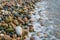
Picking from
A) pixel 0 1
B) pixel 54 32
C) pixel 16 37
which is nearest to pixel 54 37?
pixel 54 32

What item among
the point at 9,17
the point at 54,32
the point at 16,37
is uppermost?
the point at 9,17

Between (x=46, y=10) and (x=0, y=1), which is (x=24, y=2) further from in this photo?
(x=0, y=1)

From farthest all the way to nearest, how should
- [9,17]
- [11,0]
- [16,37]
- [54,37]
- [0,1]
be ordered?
1. [11,0]
2. [0,1]
3. [9,17]
4. [54,37]
5. [16,37]

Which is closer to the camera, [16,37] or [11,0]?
[16,37]

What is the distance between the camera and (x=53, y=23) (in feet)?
15.8

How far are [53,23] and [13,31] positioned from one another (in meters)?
1.28

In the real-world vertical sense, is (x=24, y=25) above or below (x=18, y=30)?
above

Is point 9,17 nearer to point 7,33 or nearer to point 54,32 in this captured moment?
point 7,33

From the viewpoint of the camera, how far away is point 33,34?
4.19 meters

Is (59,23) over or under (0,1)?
under

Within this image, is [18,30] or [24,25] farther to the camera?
[24,25]

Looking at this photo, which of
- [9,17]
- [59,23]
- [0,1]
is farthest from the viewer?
[0,1]

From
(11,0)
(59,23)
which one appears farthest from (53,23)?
(11,0)

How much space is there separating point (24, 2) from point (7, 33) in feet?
8.93
